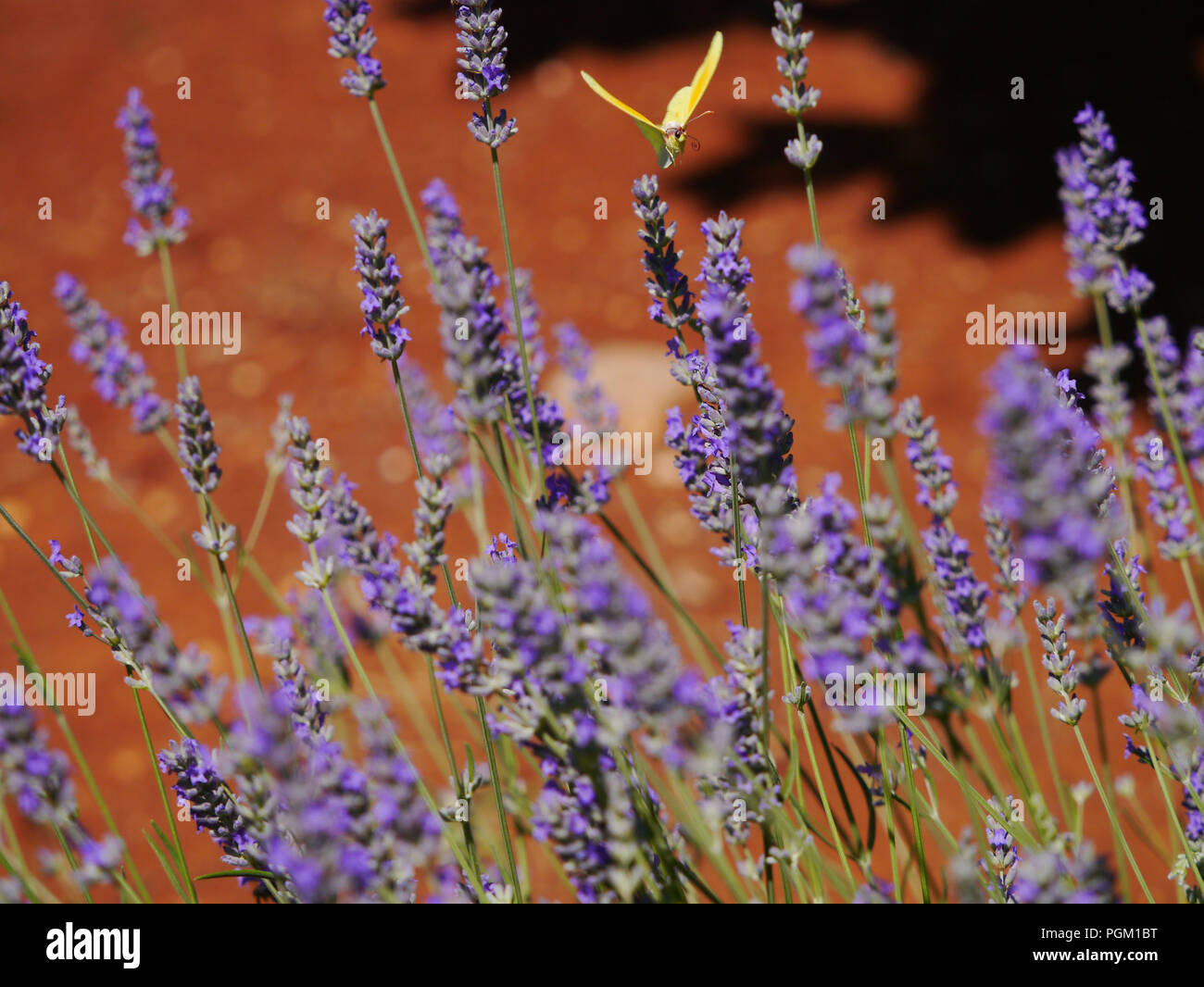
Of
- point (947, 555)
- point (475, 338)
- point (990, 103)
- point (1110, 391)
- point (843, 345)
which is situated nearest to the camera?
point (843, 345)

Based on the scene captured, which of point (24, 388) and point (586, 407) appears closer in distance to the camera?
point (24, 388)

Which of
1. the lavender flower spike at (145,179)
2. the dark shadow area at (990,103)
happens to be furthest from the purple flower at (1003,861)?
the dark shadow area at (990,103)

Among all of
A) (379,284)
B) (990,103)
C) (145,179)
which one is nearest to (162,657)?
(379,284)

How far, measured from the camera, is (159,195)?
6.42ft

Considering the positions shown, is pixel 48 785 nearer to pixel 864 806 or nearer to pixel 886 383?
pixel 886 383

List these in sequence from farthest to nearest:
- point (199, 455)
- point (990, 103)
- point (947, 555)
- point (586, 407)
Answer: point (990, 103), point (586, 407), point (199, 455), point (947, 555)

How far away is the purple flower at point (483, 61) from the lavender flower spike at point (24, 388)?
0.68m

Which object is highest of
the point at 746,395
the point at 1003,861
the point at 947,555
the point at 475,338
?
the point at 475,338

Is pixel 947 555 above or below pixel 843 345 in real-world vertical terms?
below

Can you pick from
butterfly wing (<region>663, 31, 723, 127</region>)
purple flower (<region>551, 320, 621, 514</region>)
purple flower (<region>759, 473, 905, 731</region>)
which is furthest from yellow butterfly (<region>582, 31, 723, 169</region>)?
purple flower (<region>759, 473, 905, 731</region>)

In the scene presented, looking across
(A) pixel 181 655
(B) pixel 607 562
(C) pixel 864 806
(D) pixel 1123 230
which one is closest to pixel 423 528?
(A) pixel 181 655

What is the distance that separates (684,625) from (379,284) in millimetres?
690

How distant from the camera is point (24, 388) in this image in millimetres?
1332

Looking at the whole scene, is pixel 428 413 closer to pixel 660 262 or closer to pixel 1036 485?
pixel 660 262
